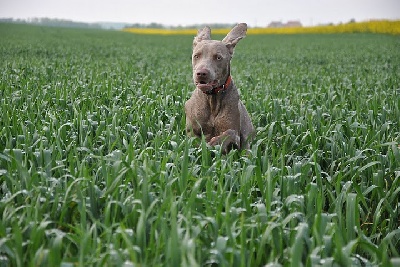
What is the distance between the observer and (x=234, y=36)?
5402 mm

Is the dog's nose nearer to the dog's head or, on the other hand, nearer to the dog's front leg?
the dog's head

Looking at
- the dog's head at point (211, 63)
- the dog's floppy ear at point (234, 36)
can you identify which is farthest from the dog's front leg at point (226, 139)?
the dog's floppy ear at point (234, 36)

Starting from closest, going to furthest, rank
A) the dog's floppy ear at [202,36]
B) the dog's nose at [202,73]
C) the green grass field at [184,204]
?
the green grass field at [184,204], the dog's nose at [202,73], the dog's floppy ear at [202,36]

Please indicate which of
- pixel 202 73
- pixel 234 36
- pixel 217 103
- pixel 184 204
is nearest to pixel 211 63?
pixel 202 73

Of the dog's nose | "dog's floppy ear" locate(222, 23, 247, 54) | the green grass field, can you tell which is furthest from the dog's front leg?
"dog's floppy ear" locate(222, 23, 247, 54)

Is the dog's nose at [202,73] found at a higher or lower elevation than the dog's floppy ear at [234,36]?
lower

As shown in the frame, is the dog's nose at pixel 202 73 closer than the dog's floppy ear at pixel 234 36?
Yes

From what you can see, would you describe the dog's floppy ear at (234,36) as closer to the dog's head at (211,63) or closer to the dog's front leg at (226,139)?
the dog's head at (211,63)

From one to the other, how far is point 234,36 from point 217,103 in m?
0.82

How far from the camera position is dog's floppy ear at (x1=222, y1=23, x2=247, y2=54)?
5212mm

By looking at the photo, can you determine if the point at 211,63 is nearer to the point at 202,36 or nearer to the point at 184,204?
the point at 202,36

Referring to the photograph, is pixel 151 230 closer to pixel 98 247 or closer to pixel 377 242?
pixel 98 247

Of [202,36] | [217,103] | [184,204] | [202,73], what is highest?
[202,36]

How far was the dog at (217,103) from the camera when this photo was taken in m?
4.87
